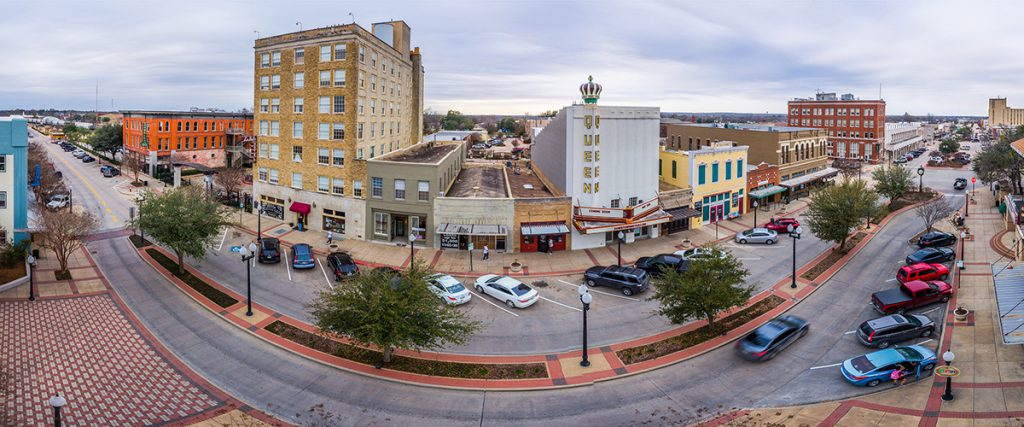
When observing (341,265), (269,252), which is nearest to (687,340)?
(341,265)

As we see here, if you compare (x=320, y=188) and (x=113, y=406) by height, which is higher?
(x=320, y=188)

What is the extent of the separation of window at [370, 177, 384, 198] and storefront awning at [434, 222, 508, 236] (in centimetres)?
590

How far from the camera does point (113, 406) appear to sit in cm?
1970

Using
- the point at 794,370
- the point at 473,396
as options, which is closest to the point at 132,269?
the point at 473,396

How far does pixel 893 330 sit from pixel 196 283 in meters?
36.5

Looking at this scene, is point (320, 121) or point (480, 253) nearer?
point (480, 253)

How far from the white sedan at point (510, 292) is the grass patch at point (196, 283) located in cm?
1377

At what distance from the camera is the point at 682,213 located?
47.2 m

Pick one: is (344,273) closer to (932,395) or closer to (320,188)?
(320,188)

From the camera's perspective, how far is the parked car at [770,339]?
926 inches

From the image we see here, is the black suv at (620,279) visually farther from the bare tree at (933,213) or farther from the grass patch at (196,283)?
the bare tree at (933,213)

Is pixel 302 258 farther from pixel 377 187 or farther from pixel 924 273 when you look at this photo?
pixel 924 273

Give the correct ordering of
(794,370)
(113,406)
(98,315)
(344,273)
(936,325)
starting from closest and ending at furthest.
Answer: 1. (113,406)
2. (794,370)
3. (936,325)
4. (98,315)
5. (344,273)

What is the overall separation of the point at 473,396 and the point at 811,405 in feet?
39.9
